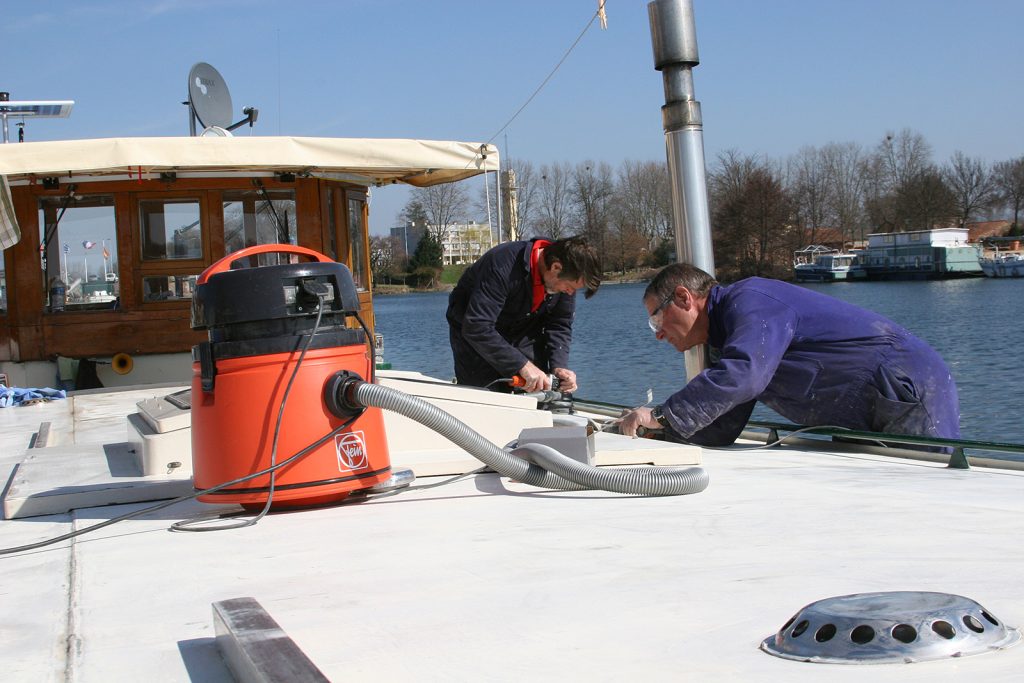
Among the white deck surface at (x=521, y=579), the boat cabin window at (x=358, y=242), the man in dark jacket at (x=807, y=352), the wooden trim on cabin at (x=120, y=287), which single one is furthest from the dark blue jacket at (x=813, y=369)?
the boat cabin window at (x=358, y=242)

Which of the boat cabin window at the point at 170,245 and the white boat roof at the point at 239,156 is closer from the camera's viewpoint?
the white boat roof at the point at 239,156

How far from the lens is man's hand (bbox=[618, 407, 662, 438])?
4062 mm

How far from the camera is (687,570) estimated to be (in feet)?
7.41

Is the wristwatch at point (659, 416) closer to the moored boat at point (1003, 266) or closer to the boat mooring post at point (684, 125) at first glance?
the boat mooring post at point (684, 125)

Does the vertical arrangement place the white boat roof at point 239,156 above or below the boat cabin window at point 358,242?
above

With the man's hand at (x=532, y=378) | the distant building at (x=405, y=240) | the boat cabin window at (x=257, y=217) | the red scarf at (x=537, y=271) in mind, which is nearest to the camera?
the man's hand at (x=532, y=378)

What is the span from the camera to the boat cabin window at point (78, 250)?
32.1 ft

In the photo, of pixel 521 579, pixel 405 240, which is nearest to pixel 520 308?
pixel 521 579

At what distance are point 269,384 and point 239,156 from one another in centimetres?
612

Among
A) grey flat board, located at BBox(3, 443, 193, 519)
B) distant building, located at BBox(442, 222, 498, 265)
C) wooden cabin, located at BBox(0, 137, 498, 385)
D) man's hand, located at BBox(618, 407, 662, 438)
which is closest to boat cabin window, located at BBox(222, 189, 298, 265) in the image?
wooden cabin, located at BBox(0, 137, 498, 385)

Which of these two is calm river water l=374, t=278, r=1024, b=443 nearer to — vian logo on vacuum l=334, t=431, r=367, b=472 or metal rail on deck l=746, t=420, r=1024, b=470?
metal rail on deck l=746, t=420, r=1024, b=470

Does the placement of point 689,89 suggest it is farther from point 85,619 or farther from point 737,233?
point 737,233

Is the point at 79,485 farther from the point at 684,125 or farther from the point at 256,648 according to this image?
the point at 684,125

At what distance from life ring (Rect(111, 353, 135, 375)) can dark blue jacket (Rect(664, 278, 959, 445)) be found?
6901 millimetres
